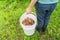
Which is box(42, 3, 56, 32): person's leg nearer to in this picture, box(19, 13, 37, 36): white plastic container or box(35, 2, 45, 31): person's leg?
box(35, 2, 45, 31): person's leg

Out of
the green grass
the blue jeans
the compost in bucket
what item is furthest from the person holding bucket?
the green grass

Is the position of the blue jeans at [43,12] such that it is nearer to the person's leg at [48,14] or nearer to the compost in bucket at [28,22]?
the person's leg at [48,14]

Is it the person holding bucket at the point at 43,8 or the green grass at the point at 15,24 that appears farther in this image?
the green grass at the point at 15,24

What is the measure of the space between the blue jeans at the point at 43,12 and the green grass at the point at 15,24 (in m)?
0.19

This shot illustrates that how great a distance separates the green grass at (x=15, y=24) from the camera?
9.88ft

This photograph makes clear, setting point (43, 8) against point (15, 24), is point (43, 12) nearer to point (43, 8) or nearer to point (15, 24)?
point (43, 8)

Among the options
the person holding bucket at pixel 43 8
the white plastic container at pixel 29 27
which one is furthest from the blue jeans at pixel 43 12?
the white plastic container at pixel 29 27

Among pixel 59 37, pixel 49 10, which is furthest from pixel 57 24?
pixel 49 10

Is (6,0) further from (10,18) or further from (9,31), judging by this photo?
(9,31)

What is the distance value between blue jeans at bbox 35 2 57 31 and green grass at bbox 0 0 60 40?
0.19 meters

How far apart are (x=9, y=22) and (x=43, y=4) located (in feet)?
3.36

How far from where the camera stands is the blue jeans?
2.47 m

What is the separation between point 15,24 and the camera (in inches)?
127

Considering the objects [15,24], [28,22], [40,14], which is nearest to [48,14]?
[40,14]
